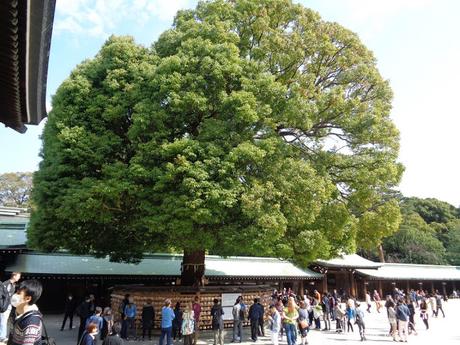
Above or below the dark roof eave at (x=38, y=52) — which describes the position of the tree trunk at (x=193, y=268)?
below

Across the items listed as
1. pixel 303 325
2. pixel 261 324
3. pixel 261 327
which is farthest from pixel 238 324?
pixel 303 325

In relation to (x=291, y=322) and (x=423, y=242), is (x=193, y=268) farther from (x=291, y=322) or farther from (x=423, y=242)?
(x=423, y=242)

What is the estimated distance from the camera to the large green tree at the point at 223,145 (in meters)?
14.6

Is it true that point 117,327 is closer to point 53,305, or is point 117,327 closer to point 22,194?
point 53,305

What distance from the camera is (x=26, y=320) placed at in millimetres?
4449

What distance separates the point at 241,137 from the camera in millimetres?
15445

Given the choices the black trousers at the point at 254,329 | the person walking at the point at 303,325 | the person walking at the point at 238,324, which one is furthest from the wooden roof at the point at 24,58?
the person walking at the point at 303,325

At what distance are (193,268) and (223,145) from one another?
6828mm

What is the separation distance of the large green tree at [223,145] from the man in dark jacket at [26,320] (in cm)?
909

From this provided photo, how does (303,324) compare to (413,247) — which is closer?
(303,324)

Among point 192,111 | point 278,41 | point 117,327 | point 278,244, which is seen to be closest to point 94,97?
point 192,111

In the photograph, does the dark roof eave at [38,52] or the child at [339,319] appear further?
the child at [339,319]

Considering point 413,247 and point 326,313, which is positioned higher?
point 413,247

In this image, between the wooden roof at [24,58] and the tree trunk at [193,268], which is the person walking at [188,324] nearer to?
the tree trunk at [193,268]
